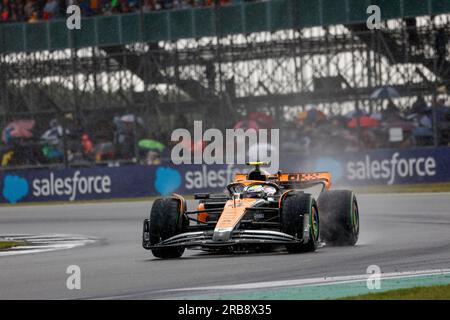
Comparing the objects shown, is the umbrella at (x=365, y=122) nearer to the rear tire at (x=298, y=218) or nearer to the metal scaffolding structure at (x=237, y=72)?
the metal scaffolding structure at (x=237, y=72)

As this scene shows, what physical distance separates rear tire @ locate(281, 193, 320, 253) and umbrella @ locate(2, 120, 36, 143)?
22.8 metres

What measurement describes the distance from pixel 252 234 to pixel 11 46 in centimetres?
2444

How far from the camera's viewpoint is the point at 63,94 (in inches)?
1435

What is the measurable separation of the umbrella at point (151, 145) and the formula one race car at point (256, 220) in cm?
1761

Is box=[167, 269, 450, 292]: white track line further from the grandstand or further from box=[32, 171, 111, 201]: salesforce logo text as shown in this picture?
box=[32, 171, 111, 201]: salesforce logo text

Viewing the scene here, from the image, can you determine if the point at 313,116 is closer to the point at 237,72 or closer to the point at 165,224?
the point at 237,72

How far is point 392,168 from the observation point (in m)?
29.2

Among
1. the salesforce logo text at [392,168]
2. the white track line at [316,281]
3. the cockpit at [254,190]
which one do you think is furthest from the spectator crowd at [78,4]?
the white track line at [316,281]

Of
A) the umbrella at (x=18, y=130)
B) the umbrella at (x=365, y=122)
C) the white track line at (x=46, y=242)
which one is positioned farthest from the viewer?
the umbrella at (x=18, y=130)

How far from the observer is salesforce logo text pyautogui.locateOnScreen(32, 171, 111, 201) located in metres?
32.5

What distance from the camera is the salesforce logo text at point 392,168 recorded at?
94.9 ft

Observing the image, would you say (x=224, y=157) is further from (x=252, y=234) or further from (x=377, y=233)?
(x=252, y=234)

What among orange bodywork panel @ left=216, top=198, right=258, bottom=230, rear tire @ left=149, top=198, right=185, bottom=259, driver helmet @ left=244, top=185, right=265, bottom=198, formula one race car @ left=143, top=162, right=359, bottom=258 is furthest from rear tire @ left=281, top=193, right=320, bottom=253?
rear tire @ left=149, top=198, right=185, bottom=259
